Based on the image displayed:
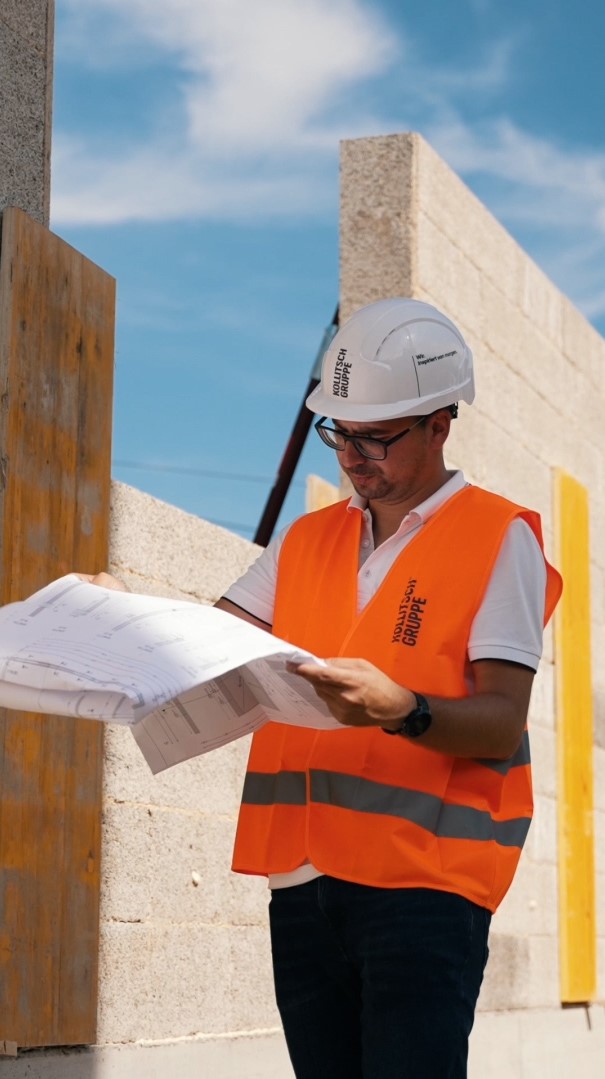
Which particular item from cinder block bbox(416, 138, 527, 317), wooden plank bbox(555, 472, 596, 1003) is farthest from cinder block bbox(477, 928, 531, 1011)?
cinder block bbox(416, 138, 527, 317)

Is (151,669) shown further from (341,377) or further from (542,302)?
(542,302)

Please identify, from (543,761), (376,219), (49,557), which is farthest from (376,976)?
(543,761)

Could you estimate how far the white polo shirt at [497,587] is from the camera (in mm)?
2617

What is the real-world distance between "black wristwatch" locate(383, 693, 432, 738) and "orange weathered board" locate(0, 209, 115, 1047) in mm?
1521

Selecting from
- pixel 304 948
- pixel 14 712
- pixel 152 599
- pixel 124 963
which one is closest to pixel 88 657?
pixel 152 599

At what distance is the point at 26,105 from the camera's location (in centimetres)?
404

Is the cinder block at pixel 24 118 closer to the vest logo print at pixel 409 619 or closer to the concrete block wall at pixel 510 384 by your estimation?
the vest logo print at pixel 409 619

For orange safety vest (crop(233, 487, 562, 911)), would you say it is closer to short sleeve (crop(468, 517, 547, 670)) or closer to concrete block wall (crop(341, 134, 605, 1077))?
short sleeve (crop(468, 517, 547, 670))

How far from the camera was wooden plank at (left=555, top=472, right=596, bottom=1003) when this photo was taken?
24.2 feet

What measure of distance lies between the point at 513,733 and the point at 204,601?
8.24 ft

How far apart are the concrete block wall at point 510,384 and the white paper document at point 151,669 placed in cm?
364

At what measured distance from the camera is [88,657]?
92.8 inches

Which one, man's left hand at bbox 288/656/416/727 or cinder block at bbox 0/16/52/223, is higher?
cinder block at bbox 0/16/52/223

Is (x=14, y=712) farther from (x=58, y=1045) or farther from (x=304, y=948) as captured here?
(x=304, y=948)
